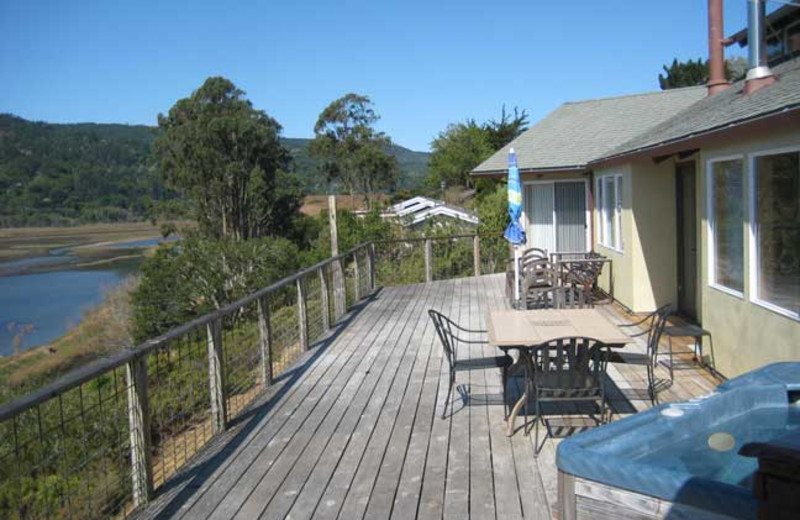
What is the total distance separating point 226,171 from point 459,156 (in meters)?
15.8

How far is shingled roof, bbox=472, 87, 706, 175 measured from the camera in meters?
12.4

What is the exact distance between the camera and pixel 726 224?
18.8 ft

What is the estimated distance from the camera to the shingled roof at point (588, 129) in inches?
487

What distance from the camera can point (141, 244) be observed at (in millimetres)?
72750

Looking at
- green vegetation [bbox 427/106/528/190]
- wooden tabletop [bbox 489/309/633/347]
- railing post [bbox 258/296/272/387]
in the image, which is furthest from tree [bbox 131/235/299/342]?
wooden tabletop [bbox 489/309/633/347]

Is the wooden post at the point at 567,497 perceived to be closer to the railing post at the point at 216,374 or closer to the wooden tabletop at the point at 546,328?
the wooden tabletop at the point at 546,328

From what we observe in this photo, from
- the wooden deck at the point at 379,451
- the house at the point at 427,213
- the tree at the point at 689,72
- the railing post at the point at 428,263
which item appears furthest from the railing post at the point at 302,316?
the tree at the point at 689,72

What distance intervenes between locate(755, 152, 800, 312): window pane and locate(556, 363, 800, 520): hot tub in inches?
36.5

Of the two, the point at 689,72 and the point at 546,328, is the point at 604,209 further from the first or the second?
the point at 689,72

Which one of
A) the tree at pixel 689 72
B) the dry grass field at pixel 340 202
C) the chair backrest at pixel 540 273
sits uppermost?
the tree at pixel 689 72

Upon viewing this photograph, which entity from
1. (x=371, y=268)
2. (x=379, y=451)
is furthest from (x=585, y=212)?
(x=379, y=451)

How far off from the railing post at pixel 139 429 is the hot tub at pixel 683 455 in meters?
2.40

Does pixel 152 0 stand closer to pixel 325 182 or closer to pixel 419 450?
pixel 419 450

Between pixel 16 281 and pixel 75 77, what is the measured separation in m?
17.1
